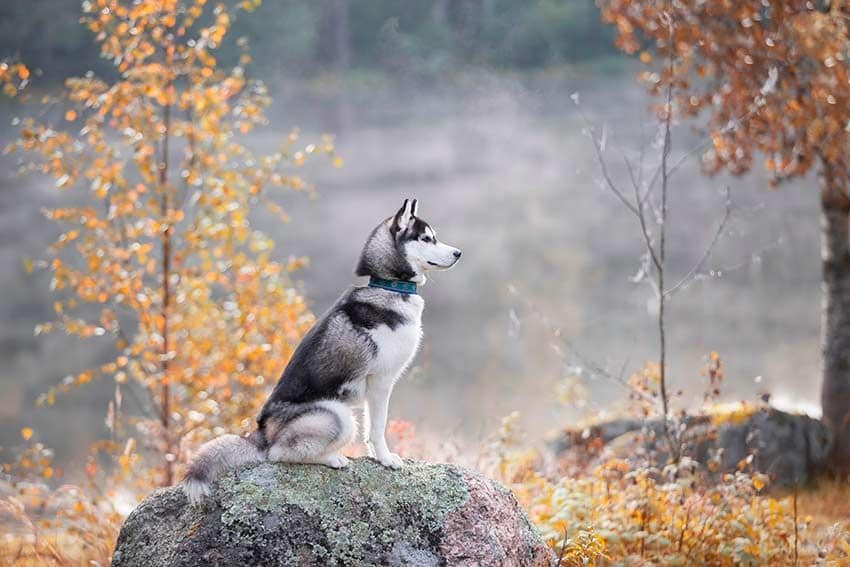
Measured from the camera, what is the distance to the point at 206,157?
7.04 metres

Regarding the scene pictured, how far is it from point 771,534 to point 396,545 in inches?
83.4

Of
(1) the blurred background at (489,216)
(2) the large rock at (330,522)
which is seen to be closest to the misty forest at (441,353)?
(2) the large rock at (330,522)

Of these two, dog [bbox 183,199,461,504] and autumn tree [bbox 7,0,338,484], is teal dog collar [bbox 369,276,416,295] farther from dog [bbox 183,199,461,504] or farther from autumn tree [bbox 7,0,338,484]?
autumn tree [bbox 7,0,338,484]

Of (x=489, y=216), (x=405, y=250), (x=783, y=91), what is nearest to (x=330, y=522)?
(x=405, y=250)

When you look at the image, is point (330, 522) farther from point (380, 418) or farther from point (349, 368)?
point (349, 368)

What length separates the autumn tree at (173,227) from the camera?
661 centimetres

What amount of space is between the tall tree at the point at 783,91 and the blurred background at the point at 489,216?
0.47m

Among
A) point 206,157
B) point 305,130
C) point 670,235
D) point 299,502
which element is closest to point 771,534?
point 299,502

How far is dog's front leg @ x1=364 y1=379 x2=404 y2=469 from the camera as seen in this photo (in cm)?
410

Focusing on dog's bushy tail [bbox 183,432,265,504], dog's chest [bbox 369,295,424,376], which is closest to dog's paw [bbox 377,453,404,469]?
dog's chest [bbox 369,295,424,376]

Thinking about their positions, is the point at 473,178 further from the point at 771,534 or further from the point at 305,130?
the point at 771,534

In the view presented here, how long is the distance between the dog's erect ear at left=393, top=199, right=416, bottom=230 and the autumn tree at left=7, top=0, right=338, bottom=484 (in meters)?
2.43

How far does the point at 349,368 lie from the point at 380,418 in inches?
9.6

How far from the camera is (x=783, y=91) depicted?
7.23m
